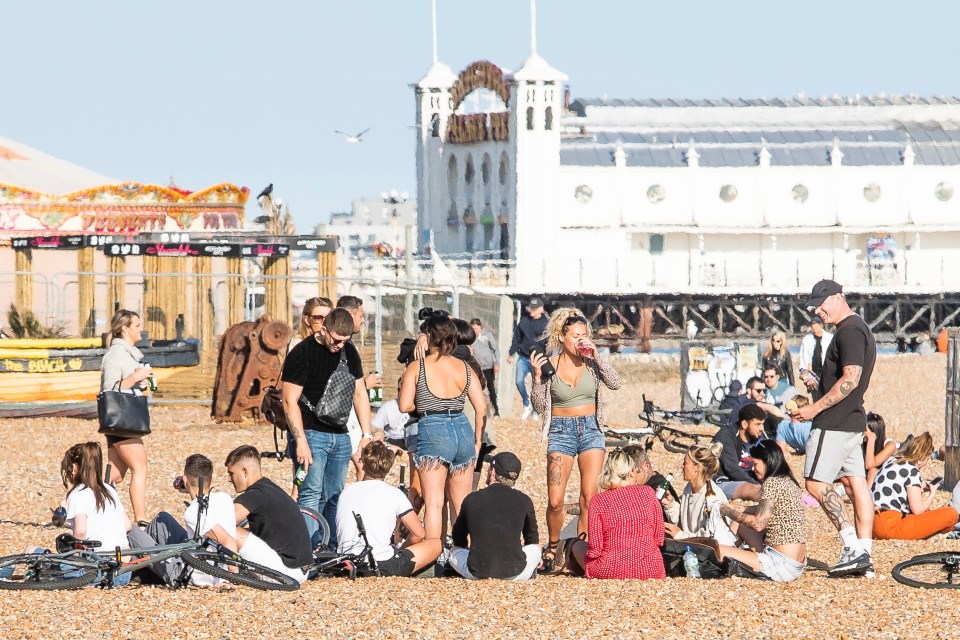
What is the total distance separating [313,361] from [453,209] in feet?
164

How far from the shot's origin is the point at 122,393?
399 inches

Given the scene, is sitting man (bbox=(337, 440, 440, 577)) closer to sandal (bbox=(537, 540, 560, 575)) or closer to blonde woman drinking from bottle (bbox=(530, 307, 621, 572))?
sandal (bbox=(537, 540, 560, 575))

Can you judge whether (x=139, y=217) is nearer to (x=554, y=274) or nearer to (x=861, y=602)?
(x=554, y=274)

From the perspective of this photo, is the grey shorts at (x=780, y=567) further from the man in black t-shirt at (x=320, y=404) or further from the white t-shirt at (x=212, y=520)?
the white t-shirt at (x=212, y=520)

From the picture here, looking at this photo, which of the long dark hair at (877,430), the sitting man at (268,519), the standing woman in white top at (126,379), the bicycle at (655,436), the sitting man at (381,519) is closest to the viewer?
the sitting man at (268,519)

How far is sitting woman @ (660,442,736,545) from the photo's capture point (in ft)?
31.3

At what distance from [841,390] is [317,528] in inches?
118

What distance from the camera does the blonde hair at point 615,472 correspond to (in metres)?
8.83

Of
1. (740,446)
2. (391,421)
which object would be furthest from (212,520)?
(740,446)

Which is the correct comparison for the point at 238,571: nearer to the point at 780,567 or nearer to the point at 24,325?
the point at 780,567

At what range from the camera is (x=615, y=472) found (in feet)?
29.0

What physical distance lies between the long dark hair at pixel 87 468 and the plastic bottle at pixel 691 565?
10.1ft

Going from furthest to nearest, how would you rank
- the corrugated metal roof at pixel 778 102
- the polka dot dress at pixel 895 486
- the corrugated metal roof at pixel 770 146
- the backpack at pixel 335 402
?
the corrugated metal roof at pixel 778 102, the corrugated metal roof at pixel 770 146, the polka dot dress at pixel 895 486, the backpack at pixel 335 402

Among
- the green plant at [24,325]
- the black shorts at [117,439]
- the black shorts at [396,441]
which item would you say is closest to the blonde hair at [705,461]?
the black shorts at [396,441]
